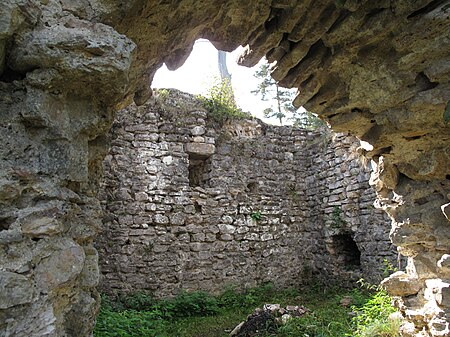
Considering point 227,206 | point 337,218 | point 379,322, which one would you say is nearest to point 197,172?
point 227,206

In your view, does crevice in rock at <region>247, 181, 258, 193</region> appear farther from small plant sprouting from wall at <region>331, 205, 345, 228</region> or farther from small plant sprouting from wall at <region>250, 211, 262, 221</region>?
small plant sprouting from wall at <region>331, 205, 345, 228</region>

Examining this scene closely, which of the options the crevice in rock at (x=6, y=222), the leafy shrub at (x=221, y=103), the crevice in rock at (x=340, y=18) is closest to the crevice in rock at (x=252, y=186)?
the leafy shrub at (x=221, y=103)

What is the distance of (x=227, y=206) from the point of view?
7.52 m

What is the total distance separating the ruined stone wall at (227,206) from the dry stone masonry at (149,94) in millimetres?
3795

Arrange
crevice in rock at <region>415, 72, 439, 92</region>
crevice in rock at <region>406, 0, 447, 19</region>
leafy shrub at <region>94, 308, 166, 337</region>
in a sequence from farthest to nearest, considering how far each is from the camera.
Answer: leafy shrub at <region>94, 308, 166, 337</region>
crevice in rock at <region>415, 72, 439, 92</region>
crevice in rock at <region>406, 0, 447, 19</region>

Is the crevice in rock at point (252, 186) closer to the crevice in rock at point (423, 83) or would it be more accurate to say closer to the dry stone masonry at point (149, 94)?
the dry stone masonry at point (149, 94)

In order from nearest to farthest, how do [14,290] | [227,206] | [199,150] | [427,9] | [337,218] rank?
[14,290], [427,9], [199,150], [227,206], [337,218]

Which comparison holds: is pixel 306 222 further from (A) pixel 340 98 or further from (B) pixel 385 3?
(B) pixel 385 3

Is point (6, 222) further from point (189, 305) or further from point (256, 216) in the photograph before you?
point (256, 216)

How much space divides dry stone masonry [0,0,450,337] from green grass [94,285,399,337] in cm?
115

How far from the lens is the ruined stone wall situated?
6.62m

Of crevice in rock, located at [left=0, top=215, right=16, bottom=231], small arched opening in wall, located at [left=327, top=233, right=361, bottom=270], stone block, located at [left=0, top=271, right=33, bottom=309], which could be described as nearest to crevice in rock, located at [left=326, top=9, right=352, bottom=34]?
crevice in rock, located at [left=0, top=215, right=16, bottom=231]

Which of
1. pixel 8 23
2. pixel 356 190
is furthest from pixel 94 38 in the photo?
pixel 356 190

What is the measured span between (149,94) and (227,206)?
4.67 metres
